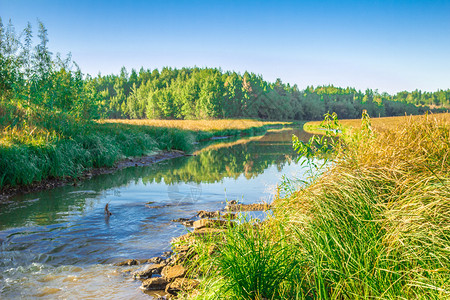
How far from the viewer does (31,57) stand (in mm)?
17531

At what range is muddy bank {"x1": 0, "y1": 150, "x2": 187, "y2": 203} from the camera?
9867 millimetres

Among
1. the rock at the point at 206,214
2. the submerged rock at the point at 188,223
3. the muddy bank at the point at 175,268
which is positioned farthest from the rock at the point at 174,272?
the rock at the point at 206,214

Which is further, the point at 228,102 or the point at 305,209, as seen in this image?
the point at 228,102

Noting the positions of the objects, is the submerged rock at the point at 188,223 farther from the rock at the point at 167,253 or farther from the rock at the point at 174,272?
the rock at the point at 174,272

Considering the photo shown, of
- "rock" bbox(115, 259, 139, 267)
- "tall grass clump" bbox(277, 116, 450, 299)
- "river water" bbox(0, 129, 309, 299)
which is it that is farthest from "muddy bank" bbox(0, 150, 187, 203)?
"tall grass clump" bbox(277, 116, 450, 299)

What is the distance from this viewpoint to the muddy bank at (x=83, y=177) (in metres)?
9.87

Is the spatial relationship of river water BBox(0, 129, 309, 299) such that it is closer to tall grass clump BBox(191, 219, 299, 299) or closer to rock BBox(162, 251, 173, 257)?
rock BBox(162, 251, 173, 257)

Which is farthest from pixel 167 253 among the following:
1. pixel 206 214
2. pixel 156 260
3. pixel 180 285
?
pixel 206 214

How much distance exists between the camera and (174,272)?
464cm

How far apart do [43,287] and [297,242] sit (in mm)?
3407

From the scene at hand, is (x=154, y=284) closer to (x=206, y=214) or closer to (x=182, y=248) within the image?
(x=182, y=248)

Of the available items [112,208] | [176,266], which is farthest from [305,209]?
[112,208]

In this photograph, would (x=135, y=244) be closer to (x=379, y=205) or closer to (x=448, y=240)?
(x=379, y=205)

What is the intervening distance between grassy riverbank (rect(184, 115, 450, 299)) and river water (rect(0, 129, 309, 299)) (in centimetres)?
169
